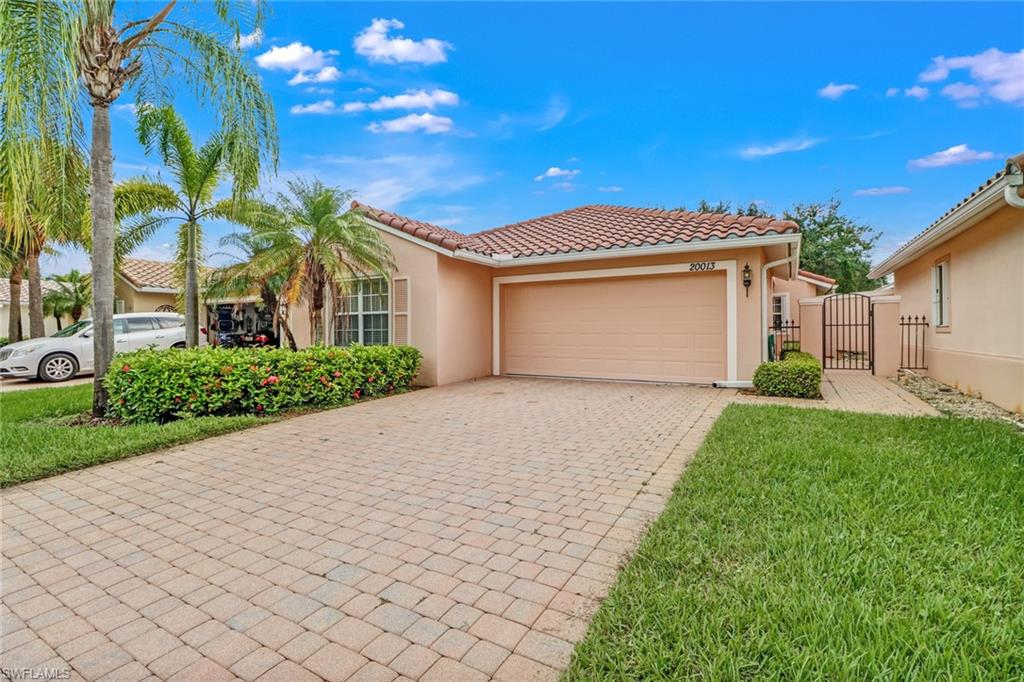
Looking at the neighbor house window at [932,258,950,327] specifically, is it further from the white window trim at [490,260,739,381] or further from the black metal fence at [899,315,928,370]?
the white window trim at [490,260,739,381]

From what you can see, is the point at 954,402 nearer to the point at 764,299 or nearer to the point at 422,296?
the point at 764,299

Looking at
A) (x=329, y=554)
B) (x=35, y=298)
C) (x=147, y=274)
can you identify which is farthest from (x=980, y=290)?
(x=147, y=274)

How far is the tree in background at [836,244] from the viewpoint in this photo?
89.4 feet

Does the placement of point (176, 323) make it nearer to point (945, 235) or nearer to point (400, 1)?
point (400, 1)

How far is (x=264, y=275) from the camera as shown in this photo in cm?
1038

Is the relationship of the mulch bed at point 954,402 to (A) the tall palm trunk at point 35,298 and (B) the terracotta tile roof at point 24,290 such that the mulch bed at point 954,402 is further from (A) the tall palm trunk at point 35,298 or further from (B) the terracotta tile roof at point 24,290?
(B) the terracotta tile roof at point 24,290

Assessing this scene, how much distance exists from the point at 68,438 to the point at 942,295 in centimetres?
1638

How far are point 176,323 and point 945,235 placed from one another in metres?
20.2

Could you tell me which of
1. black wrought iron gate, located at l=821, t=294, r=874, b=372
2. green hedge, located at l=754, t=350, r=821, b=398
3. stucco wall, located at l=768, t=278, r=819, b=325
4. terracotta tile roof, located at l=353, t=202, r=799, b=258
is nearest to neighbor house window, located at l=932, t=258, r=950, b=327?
black wrought iron gate, located at l=821, t=294, r=874, b=372

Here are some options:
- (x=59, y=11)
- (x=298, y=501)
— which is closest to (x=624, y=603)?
(x=298, y=501)

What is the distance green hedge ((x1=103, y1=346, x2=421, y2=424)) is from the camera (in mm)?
7188

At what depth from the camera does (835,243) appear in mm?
27859

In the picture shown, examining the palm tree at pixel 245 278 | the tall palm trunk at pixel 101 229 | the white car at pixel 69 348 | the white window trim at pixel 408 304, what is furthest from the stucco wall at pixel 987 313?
the white car at pixel 69 348

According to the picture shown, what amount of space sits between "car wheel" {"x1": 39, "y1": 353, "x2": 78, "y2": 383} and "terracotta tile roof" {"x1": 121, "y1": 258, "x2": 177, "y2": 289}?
270 inches
